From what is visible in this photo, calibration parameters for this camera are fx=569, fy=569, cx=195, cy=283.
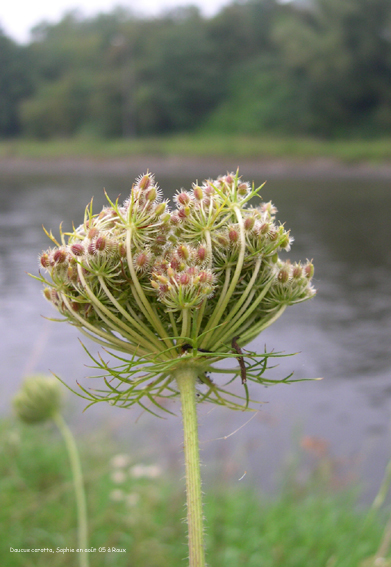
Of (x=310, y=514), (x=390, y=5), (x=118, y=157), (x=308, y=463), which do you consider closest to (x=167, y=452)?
(x=308, y=463)

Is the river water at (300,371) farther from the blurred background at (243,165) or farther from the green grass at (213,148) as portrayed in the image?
the green grass at (213,148)

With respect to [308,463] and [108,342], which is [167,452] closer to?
[308,463]

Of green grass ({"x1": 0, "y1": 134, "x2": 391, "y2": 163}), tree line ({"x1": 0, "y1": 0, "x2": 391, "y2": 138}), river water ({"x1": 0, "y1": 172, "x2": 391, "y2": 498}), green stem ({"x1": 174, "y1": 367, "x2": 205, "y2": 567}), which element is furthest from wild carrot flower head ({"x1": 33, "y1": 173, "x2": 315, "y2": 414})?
tree line ({"x1": 0, "y1": 0, "x2": 391, "y2": 138})

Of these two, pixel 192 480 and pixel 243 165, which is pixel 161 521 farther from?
pixel 243 165

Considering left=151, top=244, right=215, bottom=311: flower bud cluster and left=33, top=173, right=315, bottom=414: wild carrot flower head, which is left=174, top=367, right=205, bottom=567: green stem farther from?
left=151, top=244, right=215, bottom=311: flower bud cluster

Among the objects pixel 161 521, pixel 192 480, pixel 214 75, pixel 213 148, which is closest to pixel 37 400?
pixel 161 521
